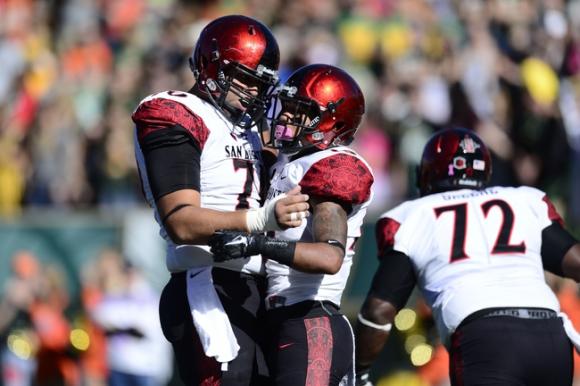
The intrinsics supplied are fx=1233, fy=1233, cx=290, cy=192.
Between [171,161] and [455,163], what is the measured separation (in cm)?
177

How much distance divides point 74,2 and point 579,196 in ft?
27.8

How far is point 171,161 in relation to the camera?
495 cm

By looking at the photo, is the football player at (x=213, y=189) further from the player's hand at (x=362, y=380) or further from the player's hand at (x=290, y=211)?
the player's hand at (x=362, y=380)

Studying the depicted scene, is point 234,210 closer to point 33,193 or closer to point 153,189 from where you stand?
point 153,189

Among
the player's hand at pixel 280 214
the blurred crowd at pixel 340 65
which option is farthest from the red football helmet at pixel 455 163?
the blurred crowd at pixel 340 65

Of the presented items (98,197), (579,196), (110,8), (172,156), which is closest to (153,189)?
(172,156)

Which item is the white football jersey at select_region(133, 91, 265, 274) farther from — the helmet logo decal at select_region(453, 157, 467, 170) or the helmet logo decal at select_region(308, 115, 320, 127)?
the helmet logo decal at select_region(453, 157, 467, 170)

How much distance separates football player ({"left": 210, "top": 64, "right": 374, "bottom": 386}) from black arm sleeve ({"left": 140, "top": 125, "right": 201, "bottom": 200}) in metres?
0.33

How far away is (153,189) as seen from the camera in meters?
5.00

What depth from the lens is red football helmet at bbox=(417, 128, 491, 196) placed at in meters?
6.16

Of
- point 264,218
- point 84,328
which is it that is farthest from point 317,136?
point 84,328

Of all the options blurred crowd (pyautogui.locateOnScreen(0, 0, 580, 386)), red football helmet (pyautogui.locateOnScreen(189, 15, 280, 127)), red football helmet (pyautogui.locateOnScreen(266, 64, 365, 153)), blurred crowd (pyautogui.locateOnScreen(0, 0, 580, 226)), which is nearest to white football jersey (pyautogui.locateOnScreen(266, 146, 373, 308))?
red football helmet (pyautogui.locateOnScreen(266, 64, 365, 153))

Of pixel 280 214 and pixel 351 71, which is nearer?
pixel 280 214

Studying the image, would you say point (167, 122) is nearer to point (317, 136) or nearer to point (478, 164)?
point (317, 136)
